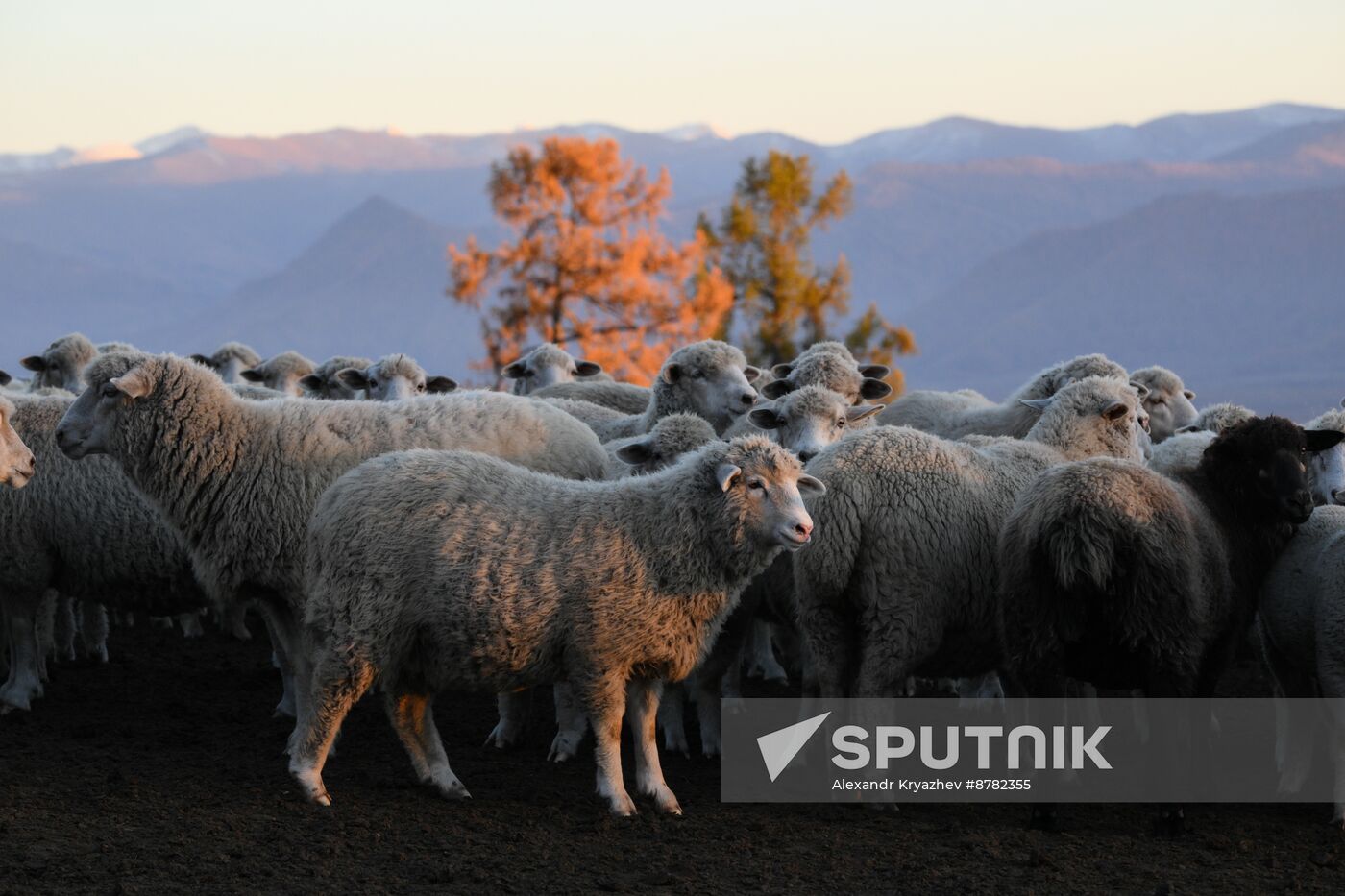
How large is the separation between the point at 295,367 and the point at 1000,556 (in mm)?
10514

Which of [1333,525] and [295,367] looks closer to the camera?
[1333,525]

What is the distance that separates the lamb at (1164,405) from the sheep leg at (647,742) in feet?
24.5

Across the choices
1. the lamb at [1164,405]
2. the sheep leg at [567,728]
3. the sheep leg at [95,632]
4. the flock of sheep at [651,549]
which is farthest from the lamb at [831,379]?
the sheep leg at [95,632]

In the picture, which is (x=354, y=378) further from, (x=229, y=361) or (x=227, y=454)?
(x=229, y=361)

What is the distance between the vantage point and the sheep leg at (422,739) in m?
7.28

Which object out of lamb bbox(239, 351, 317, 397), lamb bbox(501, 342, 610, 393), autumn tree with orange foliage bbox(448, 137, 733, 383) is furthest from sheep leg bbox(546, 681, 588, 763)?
autumn tree with orange foliage bbox(448, 137, 733, 383)

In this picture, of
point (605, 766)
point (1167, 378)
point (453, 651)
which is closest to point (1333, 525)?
point (605, 766)

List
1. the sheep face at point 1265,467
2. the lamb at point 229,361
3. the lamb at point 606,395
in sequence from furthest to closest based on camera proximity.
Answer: the lamb at point 229,361, the lamb at point 606,395, the sheep face at point 1265,467

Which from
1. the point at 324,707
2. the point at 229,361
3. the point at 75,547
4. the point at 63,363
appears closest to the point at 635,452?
the point at 324,707

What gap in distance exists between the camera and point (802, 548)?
24.5ft

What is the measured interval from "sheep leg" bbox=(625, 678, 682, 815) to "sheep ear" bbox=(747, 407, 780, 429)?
8.02ft

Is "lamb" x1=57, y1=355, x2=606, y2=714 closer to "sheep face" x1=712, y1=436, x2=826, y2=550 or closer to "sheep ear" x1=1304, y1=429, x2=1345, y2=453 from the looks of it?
"sheep face" x1=712, y1=436, x2=826, y2=550

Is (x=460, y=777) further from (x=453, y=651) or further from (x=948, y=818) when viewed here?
(x=948, y=818)

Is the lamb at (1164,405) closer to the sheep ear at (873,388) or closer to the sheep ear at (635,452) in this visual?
the sheep ear at (873,388)
